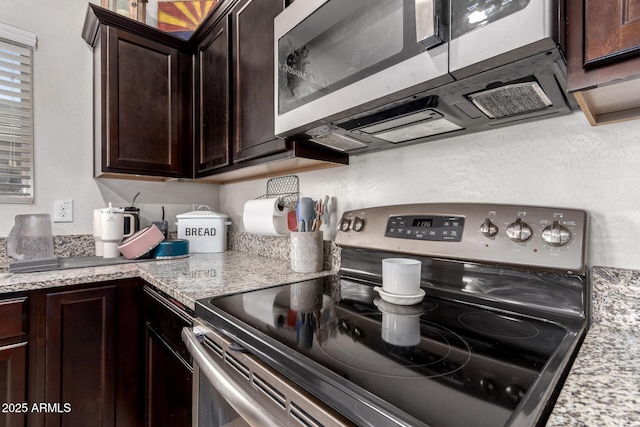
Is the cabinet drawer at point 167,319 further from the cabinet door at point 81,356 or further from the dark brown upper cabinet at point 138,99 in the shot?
the dark brown upper cabinet at point 138,99

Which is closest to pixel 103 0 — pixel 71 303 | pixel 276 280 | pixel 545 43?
pixel 71 303

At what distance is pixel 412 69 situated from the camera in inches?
26.1

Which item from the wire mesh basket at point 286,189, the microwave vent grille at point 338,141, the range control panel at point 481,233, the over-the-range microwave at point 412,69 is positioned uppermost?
the over-the-range microwave at point 412,69

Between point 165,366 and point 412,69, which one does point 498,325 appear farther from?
point 165,366

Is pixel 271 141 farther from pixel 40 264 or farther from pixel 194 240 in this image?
pixel 40 264

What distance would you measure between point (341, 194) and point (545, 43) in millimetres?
883

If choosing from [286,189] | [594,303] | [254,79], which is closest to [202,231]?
[286,189]

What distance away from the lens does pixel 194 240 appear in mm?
1810

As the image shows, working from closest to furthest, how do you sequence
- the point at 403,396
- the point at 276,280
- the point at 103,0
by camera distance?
the point at 403,396
the point at 276,280
the point at 103,0

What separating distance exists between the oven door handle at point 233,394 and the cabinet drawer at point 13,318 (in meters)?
0.80

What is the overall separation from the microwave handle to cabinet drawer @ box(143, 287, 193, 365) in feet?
3.09

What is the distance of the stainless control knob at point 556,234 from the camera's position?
692 mm

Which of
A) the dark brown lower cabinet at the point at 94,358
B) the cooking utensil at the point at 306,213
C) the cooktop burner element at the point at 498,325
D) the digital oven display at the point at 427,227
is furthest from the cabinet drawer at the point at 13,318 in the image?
the cooktop burner element at the point at 498,325

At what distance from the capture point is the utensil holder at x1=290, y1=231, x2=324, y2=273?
47.5 inches
